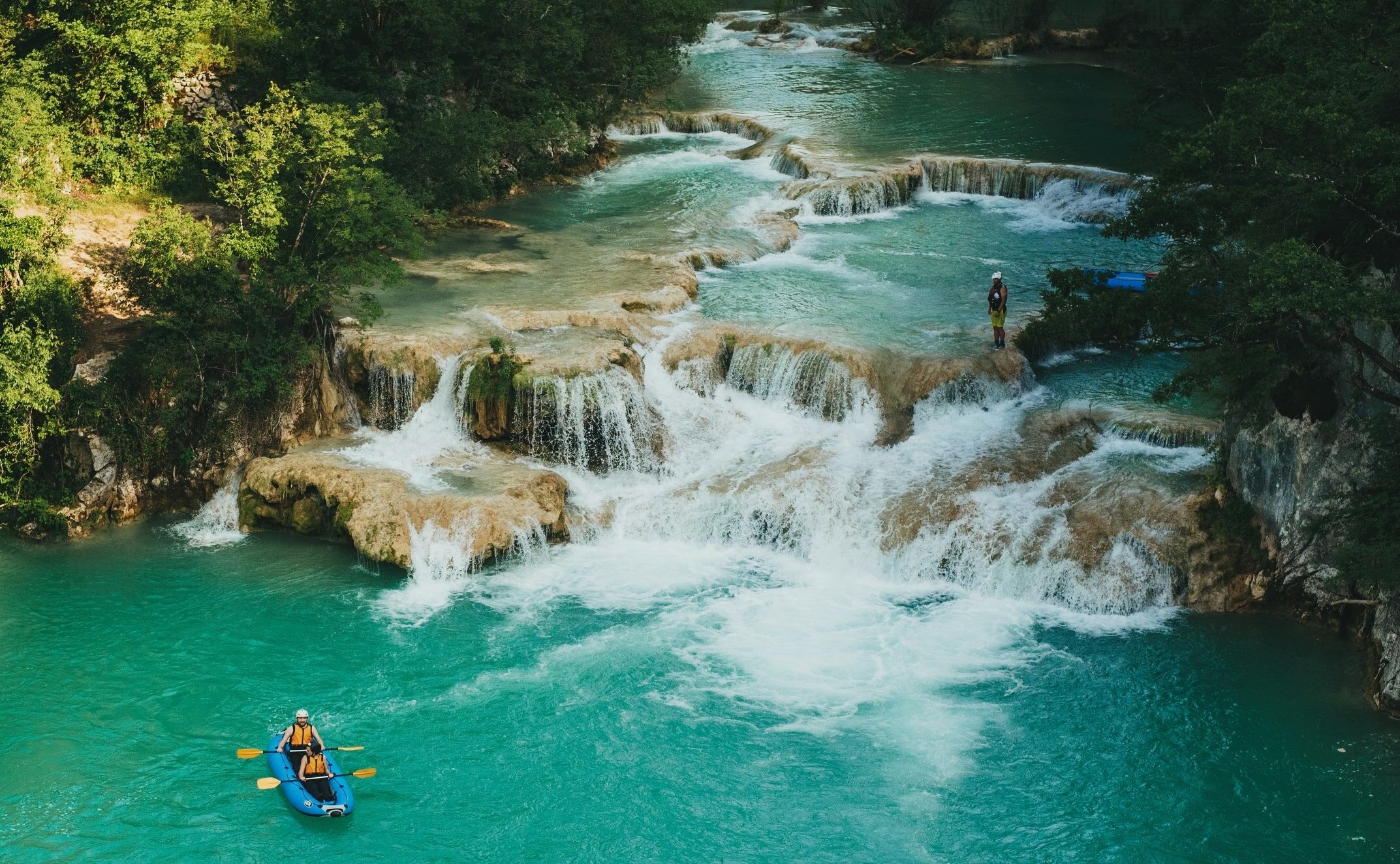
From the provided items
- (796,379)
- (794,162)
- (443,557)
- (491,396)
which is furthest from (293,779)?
(794,162)

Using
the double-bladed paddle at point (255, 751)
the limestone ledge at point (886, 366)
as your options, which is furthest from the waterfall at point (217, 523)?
the limestone ledge at point (886, 366)

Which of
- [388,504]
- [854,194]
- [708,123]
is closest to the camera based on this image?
[388,504]

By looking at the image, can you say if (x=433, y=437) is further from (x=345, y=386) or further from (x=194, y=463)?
(x=194, y=463)

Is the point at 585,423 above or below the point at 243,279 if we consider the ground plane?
below

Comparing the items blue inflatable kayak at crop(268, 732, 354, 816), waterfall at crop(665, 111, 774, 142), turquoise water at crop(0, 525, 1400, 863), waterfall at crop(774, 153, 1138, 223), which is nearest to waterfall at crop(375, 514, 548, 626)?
turquoise water at crop(0, 525, 1400, 863)

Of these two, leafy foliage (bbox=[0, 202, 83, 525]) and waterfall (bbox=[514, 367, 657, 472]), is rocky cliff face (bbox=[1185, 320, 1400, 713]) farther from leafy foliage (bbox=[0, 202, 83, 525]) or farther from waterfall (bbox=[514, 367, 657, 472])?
leafy foliage (bbox=[0, 202, 83, 525])

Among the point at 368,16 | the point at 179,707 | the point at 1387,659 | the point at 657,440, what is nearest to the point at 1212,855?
the point at 1387,659

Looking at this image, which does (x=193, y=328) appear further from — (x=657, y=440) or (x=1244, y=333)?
(x=1244, y=333)
